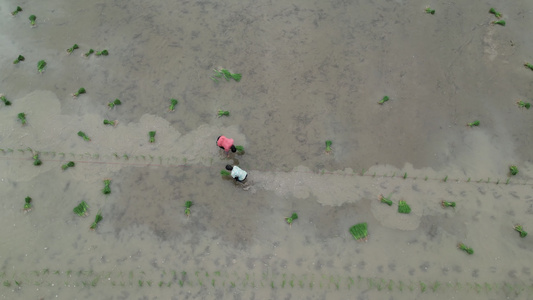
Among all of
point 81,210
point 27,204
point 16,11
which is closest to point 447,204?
point 81,210

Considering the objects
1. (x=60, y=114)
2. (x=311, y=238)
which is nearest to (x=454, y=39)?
(x=311, y=238)

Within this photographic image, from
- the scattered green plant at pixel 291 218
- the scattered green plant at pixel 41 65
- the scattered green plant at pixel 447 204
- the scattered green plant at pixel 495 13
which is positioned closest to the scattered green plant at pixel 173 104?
the scattered green plant at pixel 41 65

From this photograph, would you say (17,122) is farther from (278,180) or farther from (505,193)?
(505,193)

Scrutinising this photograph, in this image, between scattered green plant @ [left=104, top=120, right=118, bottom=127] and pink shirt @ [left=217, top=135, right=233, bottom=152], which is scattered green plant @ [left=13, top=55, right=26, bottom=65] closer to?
scattered green plant @ [left=104, top=120, right=118, bottom=127]

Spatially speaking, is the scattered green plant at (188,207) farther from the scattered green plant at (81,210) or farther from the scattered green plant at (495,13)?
the scattered green plant at (495,13)

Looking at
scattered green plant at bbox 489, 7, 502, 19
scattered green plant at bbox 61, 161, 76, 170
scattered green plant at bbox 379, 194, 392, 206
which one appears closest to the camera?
scattered green plant at bbox 379, 194, 392, 206

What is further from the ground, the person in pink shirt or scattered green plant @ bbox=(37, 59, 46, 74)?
scattered green plant @ bbox=(37, 59, 46, 74)

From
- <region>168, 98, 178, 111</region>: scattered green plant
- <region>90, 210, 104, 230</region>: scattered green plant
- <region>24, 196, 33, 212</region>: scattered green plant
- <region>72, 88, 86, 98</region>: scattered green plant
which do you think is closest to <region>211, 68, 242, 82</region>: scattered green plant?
<region>168, 98, 178, 111</region>: scattered green plant

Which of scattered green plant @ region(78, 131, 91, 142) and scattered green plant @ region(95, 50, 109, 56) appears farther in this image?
scattered green plant @ region(95, 50, 109, 56)
